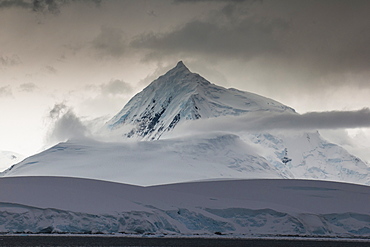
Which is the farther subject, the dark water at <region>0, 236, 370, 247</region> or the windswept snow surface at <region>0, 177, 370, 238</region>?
the windswept snow surface at <region>0, 177, 370, 238</region>

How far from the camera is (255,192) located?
178ft

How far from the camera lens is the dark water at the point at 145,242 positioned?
33.3 meters

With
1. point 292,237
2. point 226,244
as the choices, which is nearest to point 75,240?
point 226,244

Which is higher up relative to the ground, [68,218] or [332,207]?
[332,207]

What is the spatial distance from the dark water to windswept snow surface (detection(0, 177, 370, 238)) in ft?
11.9

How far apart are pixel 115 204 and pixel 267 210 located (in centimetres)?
1118

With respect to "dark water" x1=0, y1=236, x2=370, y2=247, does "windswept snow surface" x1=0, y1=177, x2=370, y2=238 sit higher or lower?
higher

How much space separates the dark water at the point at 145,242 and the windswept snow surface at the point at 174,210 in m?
3.63

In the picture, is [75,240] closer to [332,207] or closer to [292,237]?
[292,237]

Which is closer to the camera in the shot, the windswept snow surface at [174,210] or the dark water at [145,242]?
the dark water at [145,242]

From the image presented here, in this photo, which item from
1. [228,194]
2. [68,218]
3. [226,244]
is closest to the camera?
[226,244]

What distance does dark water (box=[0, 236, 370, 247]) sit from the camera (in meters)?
33.3

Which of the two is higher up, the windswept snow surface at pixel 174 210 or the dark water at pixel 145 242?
the windswept snow surface at pixel 174 210

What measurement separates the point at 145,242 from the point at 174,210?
31.9 feet
